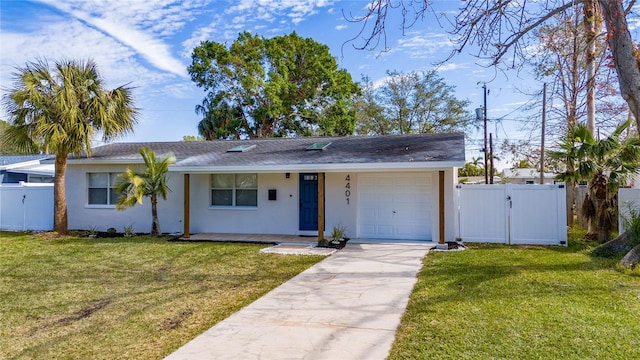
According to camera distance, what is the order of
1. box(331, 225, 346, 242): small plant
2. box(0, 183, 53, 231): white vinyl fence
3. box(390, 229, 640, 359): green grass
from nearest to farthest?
1. box(390, 229, 640, 359): green grass
2. box(331, 225, 346, 242): small plant
3. box(0, 183, 53, 231): white vinyl fence

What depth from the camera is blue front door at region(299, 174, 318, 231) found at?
12.4m

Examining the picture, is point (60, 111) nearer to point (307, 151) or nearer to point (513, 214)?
point (307, 151)

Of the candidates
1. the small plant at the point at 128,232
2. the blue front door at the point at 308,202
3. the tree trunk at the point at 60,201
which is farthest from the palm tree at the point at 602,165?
the tree trunk at the point at 60,201

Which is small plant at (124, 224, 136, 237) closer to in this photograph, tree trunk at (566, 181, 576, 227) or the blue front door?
the blue front door

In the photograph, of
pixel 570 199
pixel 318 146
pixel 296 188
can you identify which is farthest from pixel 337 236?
pixel 570 199

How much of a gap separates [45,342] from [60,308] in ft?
4.51

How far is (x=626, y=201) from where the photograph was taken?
9688 mm

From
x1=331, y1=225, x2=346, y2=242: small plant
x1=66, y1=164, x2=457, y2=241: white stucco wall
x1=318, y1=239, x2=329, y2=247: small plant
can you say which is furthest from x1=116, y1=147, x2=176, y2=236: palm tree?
x1=331, y1=225, x2=346, y2=242: small plant

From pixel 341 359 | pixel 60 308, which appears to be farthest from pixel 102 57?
pixel 341 359

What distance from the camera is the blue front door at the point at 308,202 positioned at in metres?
12.4

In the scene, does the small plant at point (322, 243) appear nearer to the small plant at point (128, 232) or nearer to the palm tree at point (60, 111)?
the small plant at point (128, 232)

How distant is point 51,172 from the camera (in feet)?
62.2

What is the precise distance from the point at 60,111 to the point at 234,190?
575 cm

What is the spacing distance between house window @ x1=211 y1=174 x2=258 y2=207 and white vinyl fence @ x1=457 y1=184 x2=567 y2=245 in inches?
247
